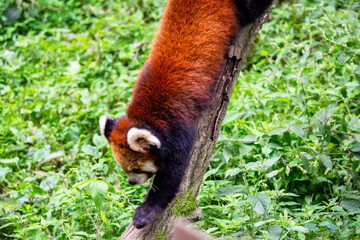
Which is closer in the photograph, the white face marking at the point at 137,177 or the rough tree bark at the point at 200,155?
the rough tree bark at the point at 200,155

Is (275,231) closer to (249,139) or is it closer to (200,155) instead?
(200,155)

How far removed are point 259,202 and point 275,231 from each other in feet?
0.67

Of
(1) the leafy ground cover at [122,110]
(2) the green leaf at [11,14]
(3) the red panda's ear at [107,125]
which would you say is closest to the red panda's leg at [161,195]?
(1) the leafy ground cover at [122,110]

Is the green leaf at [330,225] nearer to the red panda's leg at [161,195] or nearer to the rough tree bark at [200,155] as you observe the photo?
the rough tree bark at [200,155]

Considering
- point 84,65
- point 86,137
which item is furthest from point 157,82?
point 84,65

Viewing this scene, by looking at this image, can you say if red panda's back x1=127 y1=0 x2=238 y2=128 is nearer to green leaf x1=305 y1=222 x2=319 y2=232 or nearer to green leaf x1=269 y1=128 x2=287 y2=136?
green leaf x1=269 y1=128 x2=287 y2=136

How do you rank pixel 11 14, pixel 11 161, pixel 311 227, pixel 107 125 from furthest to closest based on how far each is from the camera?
pixel 11 14
pixel 11 161
pixel 107 125
pixel 311 227

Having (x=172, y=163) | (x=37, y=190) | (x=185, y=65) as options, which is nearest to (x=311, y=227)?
(x=172, y=163)

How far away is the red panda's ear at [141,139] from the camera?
2801mm

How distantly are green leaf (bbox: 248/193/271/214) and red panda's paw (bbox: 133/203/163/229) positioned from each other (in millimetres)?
695

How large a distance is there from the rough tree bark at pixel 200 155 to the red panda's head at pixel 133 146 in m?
0.31

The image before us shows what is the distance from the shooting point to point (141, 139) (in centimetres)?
283

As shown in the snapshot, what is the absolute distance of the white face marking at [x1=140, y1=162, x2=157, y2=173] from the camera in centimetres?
304

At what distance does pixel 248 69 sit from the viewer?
5586 mm
